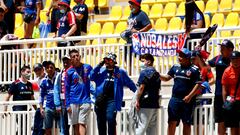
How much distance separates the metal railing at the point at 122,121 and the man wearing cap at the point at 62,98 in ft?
1.57

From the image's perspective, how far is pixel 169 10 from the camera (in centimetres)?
2880

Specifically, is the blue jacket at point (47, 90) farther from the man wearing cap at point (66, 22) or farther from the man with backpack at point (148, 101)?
the man wearing cap at point (66, 22)

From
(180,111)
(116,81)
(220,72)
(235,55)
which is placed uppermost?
(235,55)

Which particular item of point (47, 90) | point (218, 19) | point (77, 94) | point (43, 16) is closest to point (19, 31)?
point (43, 16)

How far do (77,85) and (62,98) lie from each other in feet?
1.35

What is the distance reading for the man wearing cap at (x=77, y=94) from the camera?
69.3ft

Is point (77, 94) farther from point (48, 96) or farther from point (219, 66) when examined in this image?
point (219, 66)

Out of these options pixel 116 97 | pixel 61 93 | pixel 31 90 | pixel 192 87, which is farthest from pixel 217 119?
pixel 31 90

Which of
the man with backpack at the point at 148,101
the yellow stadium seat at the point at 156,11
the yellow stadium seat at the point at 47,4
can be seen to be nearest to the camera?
the man with backpack at the point at 148,101

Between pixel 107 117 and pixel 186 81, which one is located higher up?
pixel 186 81

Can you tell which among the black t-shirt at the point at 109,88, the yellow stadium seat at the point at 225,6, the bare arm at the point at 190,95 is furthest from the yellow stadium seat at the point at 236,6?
the bare arm at the point at 190,95

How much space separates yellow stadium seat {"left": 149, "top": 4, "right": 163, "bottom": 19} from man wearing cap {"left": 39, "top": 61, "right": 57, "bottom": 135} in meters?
7.25

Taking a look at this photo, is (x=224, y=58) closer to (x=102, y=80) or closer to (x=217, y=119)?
(x=217, y=119)

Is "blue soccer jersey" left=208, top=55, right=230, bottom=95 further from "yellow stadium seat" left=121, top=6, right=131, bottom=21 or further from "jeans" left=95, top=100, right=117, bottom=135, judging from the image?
"yellow stadium seat" left=121, top=6, right=131, bottom=21
